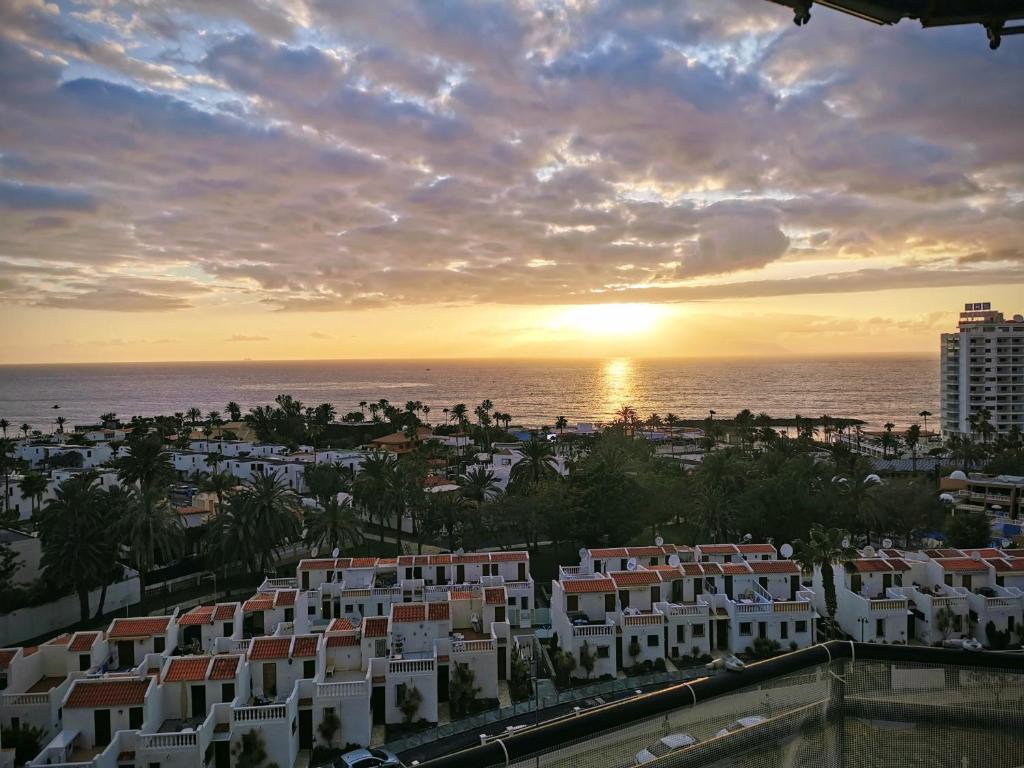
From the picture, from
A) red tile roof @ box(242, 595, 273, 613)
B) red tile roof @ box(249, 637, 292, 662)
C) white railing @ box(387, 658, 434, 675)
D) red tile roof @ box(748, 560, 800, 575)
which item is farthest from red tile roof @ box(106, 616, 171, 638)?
red tile roof @ box(748, 560, 800, 575)

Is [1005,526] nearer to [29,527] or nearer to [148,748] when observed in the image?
[148,748]

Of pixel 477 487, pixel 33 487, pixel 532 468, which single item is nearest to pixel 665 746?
pixel 477 487

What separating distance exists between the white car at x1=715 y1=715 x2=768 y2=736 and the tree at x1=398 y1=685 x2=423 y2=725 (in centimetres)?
2159

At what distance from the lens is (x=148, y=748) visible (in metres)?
18.4

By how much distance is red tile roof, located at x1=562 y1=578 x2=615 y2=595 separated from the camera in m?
28.0

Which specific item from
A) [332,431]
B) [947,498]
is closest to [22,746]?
[947,498]

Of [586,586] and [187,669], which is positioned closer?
[187,669]

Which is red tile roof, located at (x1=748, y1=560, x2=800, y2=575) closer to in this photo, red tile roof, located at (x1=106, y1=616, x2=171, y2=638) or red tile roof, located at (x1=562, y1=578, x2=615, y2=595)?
red tile roof, located at (x1=562, y1=578, x2=615, y2=595)

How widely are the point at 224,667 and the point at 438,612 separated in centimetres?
741

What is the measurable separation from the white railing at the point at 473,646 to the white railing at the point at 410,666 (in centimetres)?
142

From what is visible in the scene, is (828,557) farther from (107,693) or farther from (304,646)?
(107,693)

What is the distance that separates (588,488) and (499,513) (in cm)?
508

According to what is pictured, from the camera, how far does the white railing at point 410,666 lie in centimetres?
2277

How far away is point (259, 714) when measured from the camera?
19734mm
